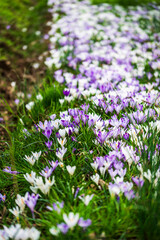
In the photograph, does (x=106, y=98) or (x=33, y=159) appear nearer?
(x=33, y=159)

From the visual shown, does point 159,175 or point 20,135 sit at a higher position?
point 159,175

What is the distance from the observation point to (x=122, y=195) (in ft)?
4.51

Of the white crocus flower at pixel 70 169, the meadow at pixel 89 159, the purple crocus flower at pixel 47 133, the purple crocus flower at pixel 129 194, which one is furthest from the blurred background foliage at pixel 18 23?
the purple crocus flower at pixel 129 194

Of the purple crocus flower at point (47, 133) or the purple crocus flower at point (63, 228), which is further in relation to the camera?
the purple crocus flower at point (47, 133)

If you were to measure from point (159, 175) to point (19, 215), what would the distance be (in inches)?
37.4

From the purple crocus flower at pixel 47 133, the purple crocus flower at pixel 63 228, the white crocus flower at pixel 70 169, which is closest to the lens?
the purple crocus flower at pixel 63 228

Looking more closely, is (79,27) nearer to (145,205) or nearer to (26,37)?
(26,37)

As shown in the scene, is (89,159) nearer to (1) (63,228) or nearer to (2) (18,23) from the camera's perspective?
(1) (63,228)

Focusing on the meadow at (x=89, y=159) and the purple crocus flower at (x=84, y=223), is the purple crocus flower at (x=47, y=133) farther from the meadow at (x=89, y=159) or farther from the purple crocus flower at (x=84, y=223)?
the purple crocus flower at (x=84, y=223)

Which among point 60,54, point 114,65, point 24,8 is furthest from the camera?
point 24,8

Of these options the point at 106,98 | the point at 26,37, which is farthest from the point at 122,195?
the point at 26,37

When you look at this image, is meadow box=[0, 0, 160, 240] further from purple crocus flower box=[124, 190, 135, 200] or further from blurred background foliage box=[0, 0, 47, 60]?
blurred background foliage box=[0, 0, 47, 60]

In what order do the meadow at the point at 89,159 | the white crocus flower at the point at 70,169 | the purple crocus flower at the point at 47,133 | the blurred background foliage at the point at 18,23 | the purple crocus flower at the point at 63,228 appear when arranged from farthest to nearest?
1. the blurred background foliage at the point at 18,23
2. the purple crocus flower at the point at 47,133
3. the white crocus flower at the point at 70,169
4. the meadow at the point at 89,159
5. the purple crocus flower at the point at 63,228

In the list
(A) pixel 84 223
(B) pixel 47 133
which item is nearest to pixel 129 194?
(A) pixel 84 223
